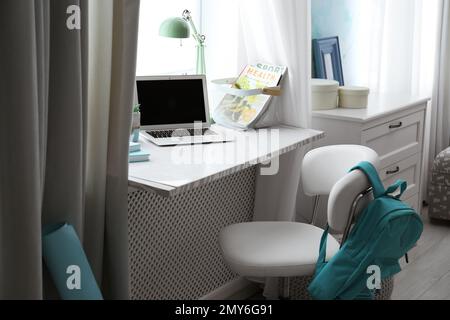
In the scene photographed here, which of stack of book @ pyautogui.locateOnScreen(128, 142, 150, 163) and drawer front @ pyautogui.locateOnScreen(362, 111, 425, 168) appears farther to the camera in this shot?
drawer front @ pyautogui.locateOnScreen(362, 111, 425, 168)

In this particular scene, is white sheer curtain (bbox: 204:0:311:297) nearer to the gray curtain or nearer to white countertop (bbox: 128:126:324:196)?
white countertop (bbox: 128:126:324:196)

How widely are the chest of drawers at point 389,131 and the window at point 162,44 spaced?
0.66m

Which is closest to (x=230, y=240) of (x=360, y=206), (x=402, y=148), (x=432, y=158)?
(x=360, y=206)

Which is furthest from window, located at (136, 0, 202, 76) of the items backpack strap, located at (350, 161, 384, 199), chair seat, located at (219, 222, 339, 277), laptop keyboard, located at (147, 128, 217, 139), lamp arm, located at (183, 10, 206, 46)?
backpack strap, located at (350, 161, 384, 199)

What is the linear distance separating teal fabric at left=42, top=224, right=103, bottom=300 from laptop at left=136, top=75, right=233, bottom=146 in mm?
762

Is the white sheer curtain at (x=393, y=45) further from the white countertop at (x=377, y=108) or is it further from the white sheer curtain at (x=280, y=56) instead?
the white sheer curtain at (x=280, y=56)

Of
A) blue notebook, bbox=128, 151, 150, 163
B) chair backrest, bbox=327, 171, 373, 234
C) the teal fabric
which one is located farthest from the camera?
blue notebook, bbox=128, 151, 150, 163

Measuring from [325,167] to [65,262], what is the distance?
1.18 meters

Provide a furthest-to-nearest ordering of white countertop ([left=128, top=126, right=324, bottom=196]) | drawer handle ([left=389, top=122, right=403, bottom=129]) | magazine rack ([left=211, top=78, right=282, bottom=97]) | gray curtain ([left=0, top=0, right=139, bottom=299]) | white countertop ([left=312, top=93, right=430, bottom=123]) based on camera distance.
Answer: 1. drawer handle ([left=389, top=122, right=403, bottom=129])
2. white countertop ([left=312, top=93, right=430, bottom=123])
3. magazine rack ([left=211, top=78, right=282, bottom=97])
4. white countertop ([left=128, top=126, right=324, bottom=196])
5. gray curtain ([left=0, top=0, right=139, bottom=299])

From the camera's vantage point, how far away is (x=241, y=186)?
2.96 meters

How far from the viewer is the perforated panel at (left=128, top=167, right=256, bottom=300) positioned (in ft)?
8.11
